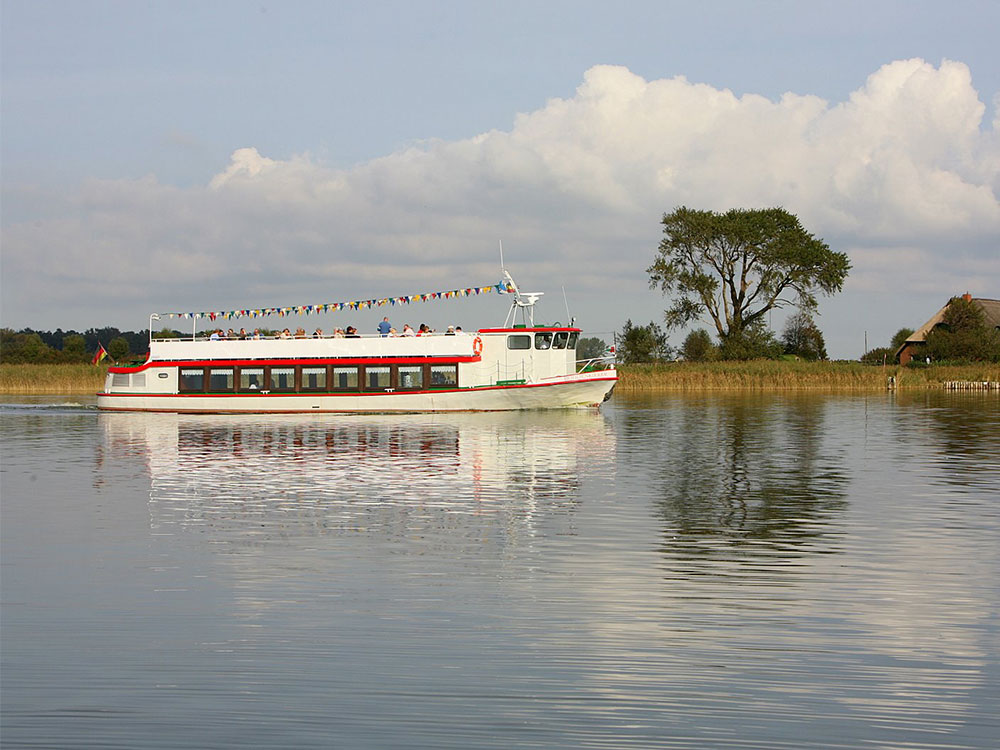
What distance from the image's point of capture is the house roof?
367 ft

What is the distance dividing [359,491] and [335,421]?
2532cm

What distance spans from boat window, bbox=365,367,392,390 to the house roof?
72.2 m

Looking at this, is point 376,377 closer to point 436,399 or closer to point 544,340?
point 436,399

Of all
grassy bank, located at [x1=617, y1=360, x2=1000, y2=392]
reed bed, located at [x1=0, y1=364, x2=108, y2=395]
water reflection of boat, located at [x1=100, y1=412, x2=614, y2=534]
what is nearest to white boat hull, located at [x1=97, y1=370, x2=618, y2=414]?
water reflection of boat, located at [x1=100, y1=412, x2=614, y2=534]

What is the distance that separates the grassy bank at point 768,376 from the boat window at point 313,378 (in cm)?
3325

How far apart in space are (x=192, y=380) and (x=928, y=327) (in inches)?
3227

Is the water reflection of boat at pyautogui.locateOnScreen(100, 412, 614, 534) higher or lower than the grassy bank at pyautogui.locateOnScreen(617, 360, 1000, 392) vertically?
lower

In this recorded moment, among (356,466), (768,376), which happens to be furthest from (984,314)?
(356,466)

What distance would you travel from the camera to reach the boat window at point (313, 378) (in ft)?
169

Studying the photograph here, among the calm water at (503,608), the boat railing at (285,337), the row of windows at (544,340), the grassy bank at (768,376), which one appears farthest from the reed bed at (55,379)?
the calm water at (503,608)

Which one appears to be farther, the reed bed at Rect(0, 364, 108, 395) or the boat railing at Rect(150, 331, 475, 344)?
the reed bed at Rect(0, 364, 108, 395)

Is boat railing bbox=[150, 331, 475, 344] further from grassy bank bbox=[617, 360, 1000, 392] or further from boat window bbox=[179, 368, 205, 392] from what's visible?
grassy bank bbox=[617, 360, 1000, 392]

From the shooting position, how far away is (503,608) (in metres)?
11.6

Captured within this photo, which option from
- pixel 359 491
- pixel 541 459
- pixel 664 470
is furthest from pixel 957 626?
pixel 541 459
